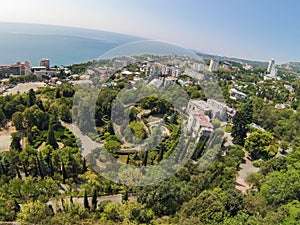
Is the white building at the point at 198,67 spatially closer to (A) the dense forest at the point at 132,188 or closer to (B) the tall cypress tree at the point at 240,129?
(A) the dense forest at the point at 132,188

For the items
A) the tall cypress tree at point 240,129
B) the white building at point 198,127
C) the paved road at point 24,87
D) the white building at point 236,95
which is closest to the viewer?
the white building at point 198,127

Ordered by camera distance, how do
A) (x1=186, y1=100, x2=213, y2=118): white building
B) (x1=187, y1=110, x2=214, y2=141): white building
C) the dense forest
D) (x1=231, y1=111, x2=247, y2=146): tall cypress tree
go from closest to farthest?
the dense forest, (x1=187, y1=110, x2=214, y2=141): white building, (x1=231, y1=111, x2=247, y2=146): tall cypress tree, (x1=186, y1=100, x2=213, y2=118): white building

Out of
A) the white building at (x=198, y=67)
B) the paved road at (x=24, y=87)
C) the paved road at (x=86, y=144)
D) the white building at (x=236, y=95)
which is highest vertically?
the white building at (x=198, y=67)

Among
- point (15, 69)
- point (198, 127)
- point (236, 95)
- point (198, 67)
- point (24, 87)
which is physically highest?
point (198, 67)

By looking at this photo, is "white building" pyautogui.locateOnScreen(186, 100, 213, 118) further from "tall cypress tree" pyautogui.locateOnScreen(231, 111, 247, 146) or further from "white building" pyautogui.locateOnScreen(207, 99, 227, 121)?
"tall cypress tree" pyautogui.locateOnScreen(231, 111, 247, 146)

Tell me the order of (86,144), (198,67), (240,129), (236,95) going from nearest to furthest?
(198,67) → (86,144) → (240,129) → (236,95)

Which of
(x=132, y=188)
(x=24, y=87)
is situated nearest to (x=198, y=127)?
(x=132, y=188)

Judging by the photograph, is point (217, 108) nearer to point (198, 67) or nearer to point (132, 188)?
point (198, 67)

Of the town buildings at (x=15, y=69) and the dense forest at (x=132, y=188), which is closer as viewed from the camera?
the dense forest at (x=132, y=188)

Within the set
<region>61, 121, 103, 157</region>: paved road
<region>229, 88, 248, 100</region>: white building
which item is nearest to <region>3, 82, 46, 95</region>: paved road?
<region>61, 121, 103, 157</region>: paved road

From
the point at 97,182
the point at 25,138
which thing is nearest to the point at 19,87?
the point at 25,138

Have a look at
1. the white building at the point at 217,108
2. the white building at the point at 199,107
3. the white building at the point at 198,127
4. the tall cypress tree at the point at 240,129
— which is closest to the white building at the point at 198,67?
the white building at the point at 198,127
